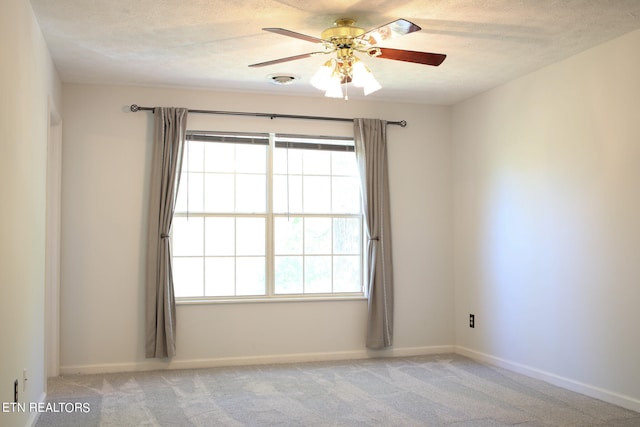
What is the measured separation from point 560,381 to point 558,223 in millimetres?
1213

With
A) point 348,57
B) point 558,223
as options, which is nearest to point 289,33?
point 348,57

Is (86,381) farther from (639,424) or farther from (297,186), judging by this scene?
(639,424)

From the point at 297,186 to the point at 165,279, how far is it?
153 centimetres

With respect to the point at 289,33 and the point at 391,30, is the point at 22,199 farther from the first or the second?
the point at 391,30

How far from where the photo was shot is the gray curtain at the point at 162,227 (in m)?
5.38

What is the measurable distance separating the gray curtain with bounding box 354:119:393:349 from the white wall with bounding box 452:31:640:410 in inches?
30.7

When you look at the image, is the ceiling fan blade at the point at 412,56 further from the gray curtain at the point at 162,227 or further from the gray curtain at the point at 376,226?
the gray curtain at the point at 162,227

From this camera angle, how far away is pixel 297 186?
6.02m

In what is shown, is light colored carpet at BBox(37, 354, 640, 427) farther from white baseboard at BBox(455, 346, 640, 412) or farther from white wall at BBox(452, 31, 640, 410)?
white wall at BBox(452, 31, 640, 410)

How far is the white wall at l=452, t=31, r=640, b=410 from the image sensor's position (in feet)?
14.0

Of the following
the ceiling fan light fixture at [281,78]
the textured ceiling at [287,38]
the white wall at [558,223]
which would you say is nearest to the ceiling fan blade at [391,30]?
the textured ceiling at [287,38]

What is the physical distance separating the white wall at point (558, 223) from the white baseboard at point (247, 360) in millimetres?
541

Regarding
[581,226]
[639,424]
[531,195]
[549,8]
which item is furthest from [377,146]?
[639,424]

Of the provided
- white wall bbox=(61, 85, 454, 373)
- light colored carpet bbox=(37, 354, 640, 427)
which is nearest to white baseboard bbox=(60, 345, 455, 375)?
white wall bbox=(61, 85, 454, 373)
